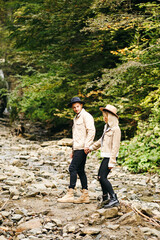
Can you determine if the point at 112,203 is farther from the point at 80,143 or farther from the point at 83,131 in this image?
the point at 83,131

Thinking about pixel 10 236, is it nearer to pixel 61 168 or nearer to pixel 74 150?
pixel 74 150

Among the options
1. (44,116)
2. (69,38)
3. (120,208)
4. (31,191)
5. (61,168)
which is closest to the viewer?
(120,208)

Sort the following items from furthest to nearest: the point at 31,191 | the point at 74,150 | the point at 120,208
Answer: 1. the point at 31,191
2. the point at 74,150
3. the point at 120,208

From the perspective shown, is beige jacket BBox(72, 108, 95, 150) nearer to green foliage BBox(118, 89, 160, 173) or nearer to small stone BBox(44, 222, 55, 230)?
small stone BBox(44, 222, 55, 230)

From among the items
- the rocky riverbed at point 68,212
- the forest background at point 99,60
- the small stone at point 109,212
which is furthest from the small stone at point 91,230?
the forest background at point 99,60

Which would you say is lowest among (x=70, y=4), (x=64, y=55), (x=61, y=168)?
(x=61, y=168)

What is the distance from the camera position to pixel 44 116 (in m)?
17.4

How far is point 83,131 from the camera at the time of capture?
5145mm

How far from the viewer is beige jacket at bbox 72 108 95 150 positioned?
5.07 meters

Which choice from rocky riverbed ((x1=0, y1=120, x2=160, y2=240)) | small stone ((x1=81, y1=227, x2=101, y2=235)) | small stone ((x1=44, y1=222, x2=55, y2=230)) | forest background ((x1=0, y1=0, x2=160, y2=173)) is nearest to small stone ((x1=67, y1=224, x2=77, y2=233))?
rocky riverbed ((x1=0, y1=120, x2=160, y2=240))

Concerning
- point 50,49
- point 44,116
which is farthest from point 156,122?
point 44,116

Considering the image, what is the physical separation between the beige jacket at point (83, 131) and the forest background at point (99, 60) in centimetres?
385

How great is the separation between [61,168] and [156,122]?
381 centimetres

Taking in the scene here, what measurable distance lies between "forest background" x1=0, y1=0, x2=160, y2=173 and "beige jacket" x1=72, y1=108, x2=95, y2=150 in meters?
3.85
